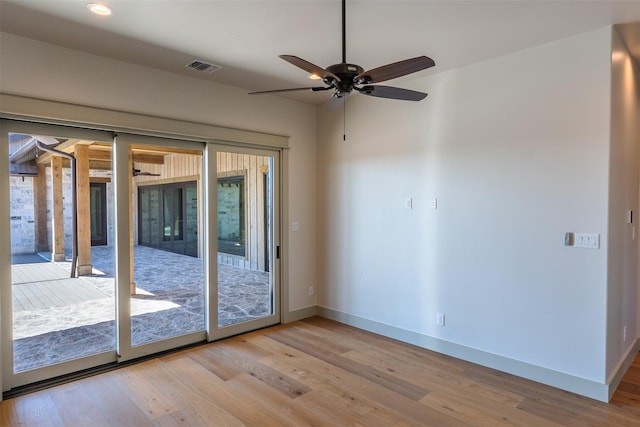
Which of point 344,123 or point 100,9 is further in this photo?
point 344,123

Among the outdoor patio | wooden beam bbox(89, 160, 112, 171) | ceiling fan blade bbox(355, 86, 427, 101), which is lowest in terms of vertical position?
the outdoor patio

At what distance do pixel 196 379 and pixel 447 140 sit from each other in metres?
3.34

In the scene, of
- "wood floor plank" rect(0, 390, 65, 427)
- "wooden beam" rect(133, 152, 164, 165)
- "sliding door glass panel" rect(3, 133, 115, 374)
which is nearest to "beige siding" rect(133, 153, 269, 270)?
"wooden beam" rect(133, 152, 164, 165)

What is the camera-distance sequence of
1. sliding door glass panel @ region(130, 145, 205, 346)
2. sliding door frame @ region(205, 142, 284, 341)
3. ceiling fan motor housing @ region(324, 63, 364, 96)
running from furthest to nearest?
sliding door glass panel @ region(130, 145, 205, 346) → sliding door frame @ region(205, 142, 284, 341) → ceiling fan motor housing @ region(324, 63, 364, 96)

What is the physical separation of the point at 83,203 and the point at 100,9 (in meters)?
1.84

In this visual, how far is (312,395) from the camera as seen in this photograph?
305 cm

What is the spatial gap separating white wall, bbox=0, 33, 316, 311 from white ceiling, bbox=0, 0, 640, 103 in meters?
0.15

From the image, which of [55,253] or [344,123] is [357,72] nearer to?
[344,123]

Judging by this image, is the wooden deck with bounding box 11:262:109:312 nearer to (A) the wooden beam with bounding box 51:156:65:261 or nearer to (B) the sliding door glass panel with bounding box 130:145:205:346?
(A) the wooden beam with bounding box 51:156:65:261

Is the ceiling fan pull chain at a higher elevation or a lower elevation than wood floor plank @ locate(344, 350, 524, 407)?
higher

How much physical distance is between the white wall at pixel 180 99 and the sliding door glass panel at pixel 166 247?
1.79 feet

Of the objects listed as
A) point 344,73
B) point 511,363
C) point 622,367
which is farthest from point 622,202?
point 344,73

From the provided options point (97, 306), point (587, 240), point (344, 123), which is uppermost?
point (344, 123)

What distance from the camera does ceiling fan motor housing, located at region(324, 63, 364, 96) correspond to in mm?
2295
